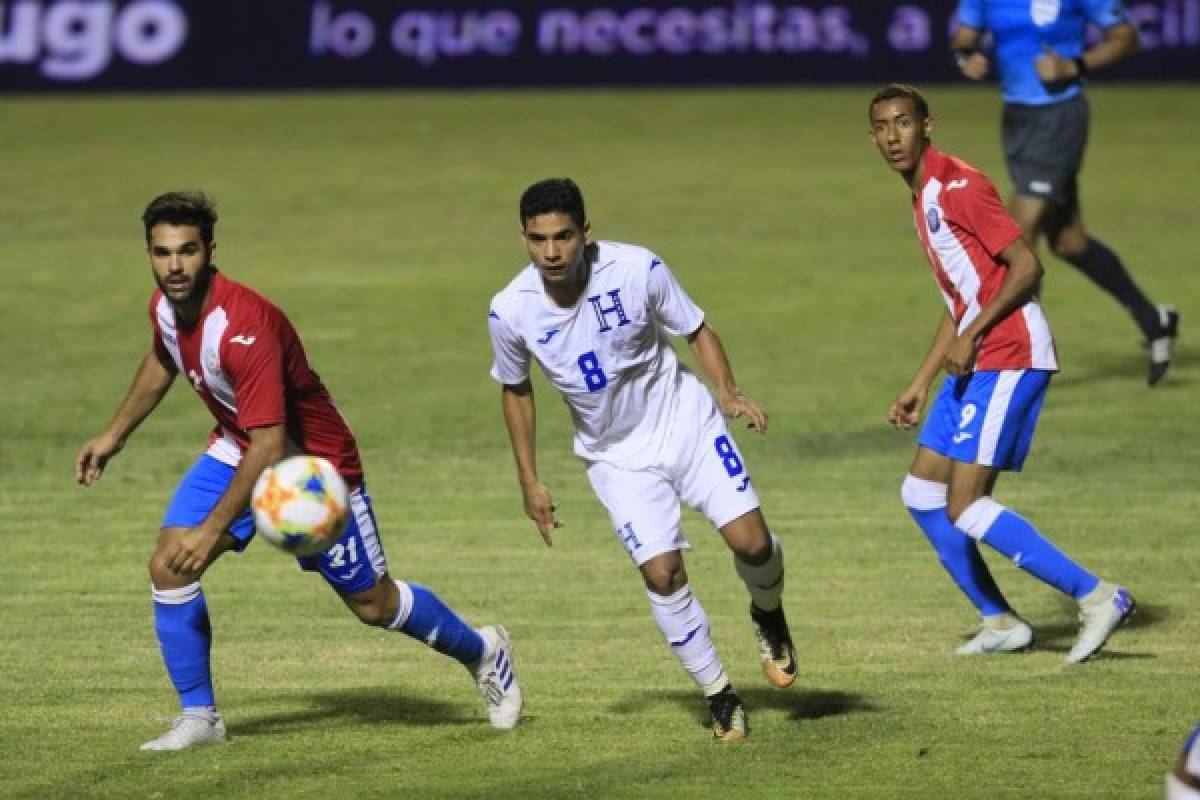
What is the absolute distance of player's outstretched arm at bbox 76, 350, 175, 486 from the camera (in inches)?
308

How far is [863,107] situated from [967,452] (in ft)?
59.3

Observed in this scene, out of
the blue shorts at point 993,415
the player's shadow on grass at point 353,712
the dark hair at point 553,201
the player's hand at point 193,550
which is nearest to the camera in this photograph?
the player's hand at point 193,550

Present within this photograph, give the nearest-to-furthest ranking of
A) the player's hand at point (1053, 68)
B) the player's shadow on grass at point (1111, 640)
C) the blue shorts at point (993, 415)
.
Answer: the blue shorts at point (993, 415)
the player's shadow on grass at point (1111, 640)
the player's hand at point (1053, 68)

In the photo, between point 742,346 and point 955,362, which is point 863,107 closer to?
point 742,346

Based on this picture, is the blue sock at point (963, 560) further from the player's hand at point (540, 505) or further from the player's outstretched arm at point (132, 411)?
the player's outstretched arm at point (132, 411)

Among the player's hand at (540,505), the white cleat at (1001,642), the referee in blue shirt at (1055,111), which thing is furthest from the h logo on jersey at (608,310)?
the referee in blue shirt at (1055,111)

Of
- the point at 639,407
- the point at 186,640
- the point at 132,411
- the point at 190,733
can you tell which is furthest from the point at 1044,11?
the point at 190,733

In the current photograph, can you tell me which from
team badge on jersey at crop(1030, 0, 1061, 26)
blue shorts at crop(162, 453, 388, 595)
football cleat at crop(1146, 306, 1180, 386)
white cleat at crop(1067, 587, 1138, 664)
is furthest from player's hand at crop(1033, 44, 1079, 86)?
blue shorts at crop(162, 453, 388, 595)

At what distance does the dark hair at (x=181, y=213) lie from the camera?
24.0 feet

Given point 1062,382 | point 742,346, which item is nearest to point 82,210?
point 742,346

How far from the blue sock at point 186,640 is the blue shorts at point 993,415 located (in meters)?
2.93

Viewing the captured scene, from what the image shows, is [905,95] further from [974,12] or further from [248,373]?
[974,12]

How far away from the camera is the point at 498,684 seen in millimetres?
7949

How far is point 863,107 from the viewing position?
26.4 meters
